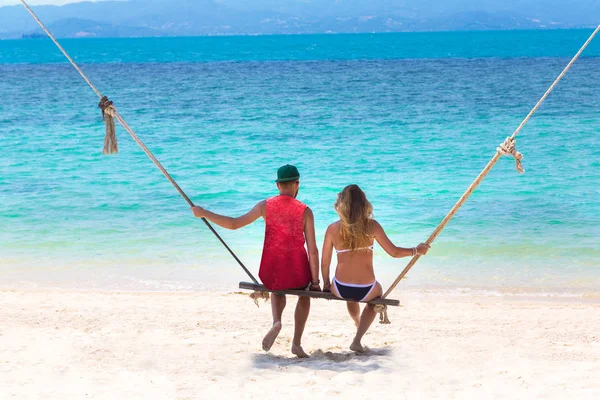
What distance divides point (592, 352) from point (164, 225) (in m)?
5.46

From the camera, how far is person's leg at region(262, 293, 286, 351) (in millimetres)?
4062

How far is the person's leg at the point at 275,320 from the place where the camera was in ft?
13.3

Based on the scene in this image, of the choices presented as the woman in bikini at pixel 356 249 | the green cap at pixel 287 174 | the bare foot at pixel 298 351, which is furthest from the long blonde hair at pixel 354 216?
the bare foot at pixel 298 351

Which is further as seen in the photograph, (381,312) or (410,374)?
(381,312)

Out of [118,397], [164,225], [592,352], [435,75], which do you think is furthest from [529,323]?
[435,75]

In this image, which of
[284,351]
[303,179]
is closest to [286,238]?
[284,351]

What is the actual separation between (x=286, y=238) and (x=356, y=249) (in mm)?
404

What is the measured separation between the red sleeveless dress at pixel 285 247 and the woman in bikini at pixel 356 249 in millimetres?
145

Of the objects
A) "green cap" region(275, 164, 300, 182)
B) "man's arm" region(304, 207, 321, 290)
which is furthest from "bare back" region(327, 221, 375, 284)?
"green cap" region(275, 164, 300, 182)

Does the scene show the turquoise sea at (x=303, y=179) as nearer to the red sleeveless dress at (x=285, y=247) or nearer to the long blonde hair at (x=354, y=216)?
the red sleeveless dress at (x=285, y=247)

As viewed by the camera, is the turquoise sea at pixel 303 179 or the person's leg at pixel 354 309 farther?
the turquoise sea at pixel 303 179

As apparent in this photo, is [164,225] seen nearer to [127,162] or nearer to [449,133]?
[127,162]

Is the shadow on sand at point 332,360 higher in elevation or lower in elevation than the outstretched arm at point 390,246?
lower

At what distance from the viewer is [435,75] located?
32625 millimetres
